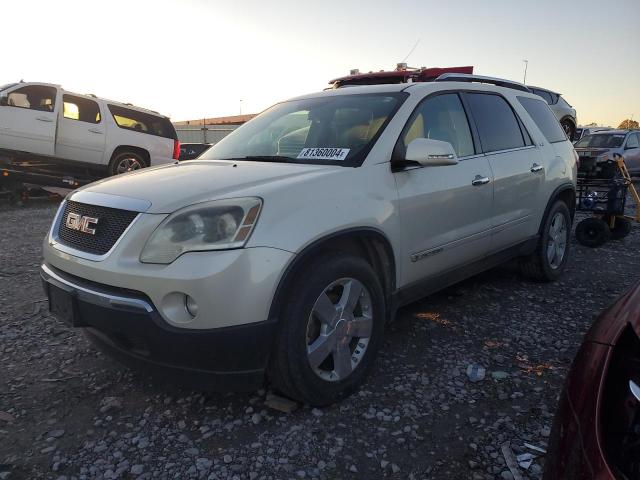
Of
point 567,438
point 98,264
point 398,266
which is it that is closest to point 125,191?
point 98,264

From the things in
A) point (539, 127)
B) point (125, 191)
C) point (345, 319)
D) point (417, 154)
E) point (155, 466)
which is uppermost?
point (539, 127)

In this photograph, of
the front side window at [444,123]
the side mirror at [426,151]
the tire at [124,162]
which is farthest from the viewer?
the tire at [124,162]

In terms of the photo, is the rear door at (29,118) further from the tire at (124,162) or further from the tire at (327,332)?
the tire at (327,332)

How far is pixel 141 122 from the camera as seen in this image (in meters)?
11.7

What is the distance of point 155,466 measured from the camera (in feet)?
7.48

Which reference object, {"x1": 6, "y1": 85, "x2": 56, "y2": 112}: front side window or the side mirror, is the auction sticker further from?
{"x1": 6, "y1": 85, "x2": 56, "y2": 112}: front side window

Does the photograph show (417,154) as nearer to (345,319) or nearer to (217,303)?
(345,319)

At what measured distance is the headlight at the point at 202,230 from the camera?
225cm

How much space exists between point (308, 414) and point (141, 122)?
1063 cm

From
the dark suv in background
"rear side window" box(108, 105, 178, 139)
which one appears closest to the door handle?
"rear side window" box(108, 105, 178, 139)

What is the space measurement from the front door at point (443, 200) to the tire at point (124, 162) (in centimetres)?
931

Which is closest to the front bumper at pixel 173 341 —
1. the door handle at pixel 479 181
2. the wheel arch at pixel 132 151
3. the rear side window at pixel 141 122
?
the door handle at pixel 479 181

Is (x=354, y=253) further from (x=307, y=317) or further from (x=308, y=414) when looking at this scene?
(x=308, y=414)

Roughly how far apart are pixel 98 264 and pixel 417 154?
5.98ft
